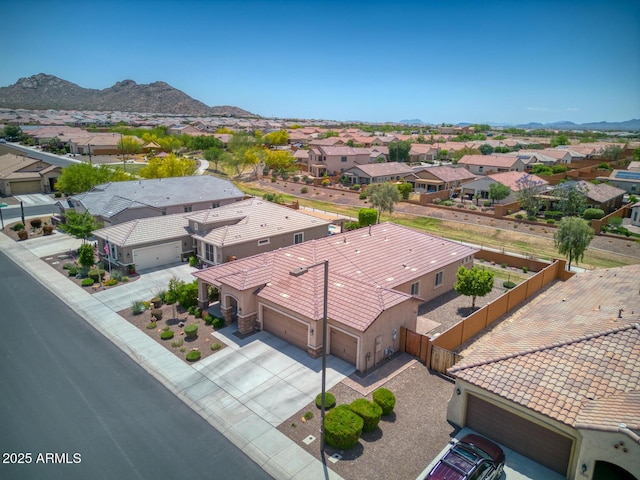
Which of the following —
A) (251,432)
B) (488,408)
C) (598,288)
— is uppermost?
(598,288)

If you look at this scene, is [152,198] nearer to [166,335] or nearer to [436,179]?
[166,335]

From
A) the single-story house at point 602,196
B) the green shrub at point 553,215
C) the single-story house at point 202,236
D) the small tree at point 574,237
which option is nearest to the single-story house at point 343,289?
the single-story house at point 202,236

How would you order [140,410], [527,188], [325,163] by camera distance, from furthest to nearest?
[325,163] < [527,188] < [140,410]

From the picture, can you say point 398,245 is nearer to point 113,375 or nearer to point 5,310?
point 113,375

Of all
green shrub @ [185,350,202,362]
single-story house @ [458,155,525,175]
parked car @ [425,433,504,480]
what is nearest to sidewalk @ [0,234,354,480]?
green shrub @ [185,350,202,362]

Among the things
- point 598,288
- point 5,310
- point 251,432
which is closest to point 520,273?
point 598,288

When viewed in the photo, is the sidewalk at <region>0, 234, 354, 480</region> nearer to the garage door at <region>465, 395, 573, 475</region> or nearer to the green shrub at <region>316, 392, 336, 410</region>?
the green shrub at <region>316, 392, 336, 410</region>
